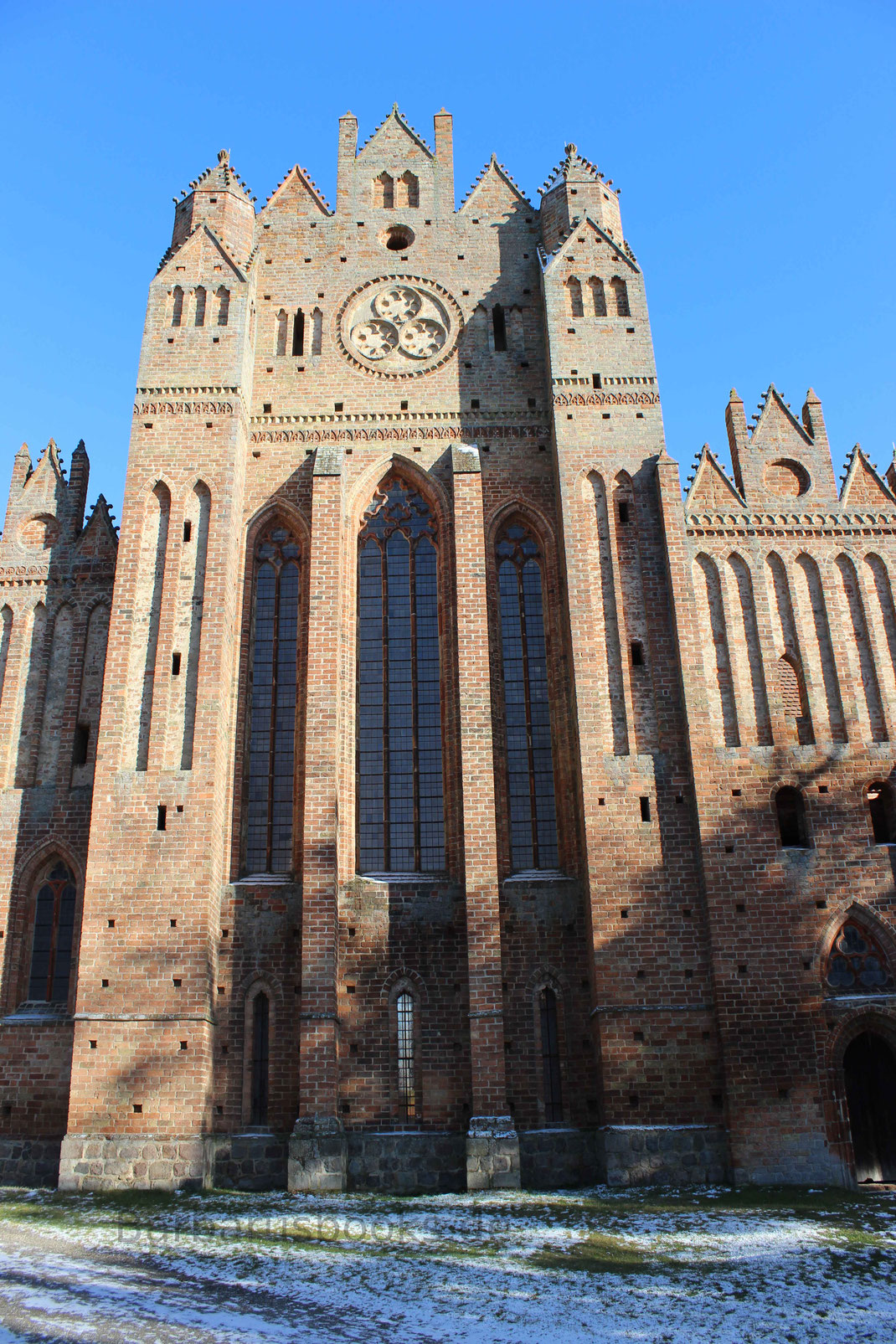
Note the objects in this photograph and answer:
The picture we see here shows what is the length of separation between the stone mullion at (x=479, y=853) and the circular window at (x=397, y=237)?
6684 millimetres

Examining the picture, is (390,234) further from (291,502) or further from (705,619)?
(705,619)

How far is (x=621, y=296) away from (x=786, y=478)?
18.2 ft

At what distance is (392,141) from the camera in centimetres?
2789

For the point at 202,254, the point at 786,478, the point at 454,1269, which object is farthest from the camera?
the point at 202,254

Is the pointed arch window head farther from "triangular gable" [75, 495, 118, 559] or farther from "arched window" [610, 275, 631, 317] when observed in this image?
"triangular gable" [75, 495, 118, 559]

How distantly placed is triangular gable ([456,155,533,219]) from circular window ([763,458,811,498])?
9123 mm

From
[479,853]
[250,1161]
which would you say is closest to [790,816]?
[479,853]

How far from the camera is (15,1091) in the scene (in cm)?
1909

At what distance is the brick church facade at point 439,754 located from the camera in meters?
18.4

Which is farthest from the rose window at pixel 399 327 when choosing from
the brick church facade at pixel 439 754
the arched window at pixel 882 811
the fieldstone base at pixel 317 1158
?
the fieldstone base at pixel 317 1158

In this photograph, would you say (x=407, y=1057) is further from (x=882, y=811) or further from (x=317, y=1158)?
(x=882, y=811)

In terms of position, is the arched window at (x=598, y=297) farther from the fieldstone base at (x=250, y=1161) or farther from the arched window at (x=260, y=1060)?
the fieldstone base at (x=250, y=1161)

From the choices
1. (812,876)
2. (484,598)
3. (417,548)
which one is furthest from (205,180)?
(812,876)

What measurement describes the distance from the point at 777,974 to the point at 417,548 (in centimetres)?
1089
